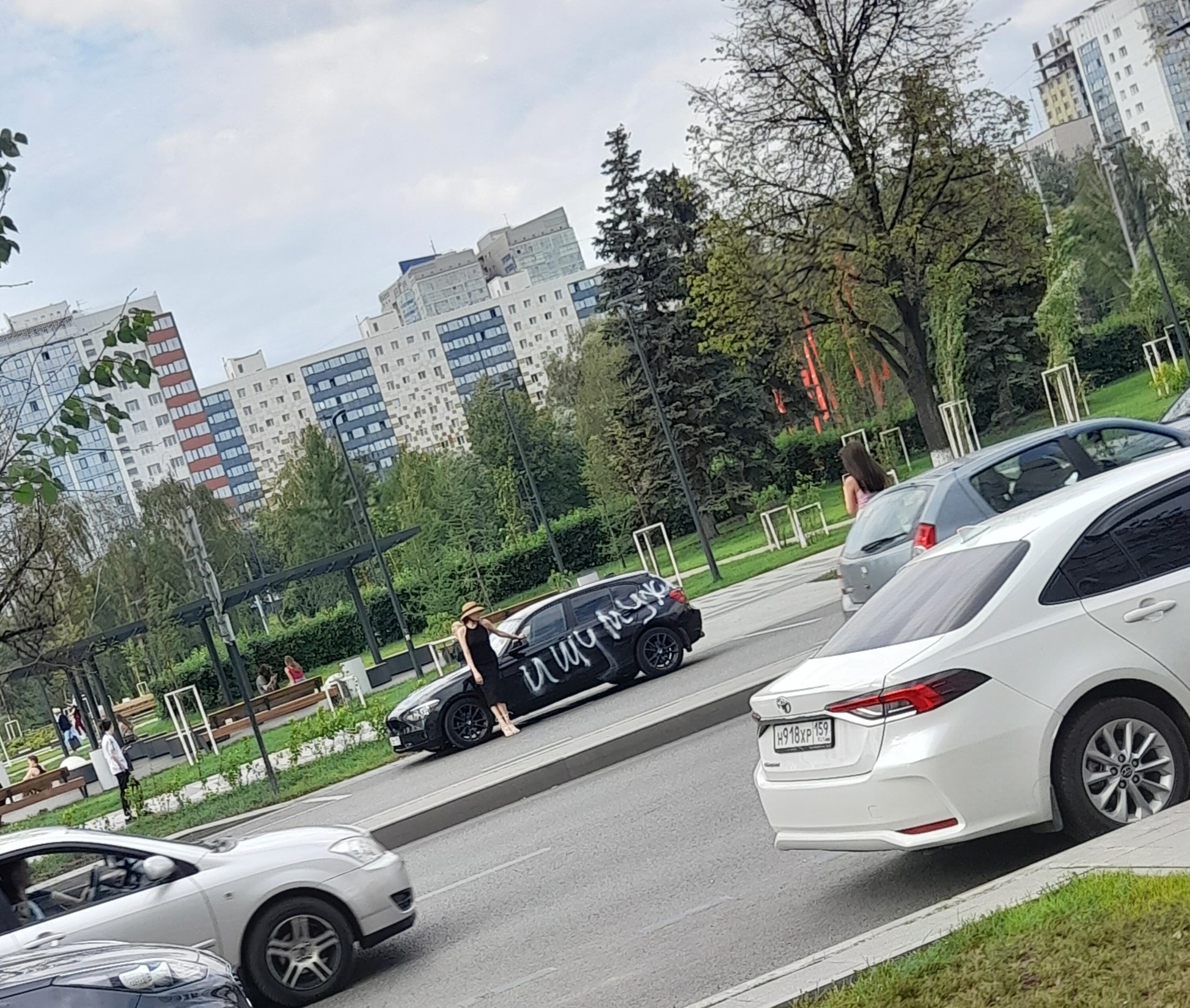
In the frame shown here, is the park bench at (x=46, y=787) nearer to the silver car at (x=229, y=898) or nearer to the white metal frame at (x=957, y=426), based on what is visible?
the white metal frame at (x=957, y=426)

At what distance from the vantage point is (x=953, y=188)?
112ft

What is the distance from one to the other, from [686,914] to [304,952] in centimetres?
212

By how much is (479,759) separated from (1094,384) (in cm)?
5695

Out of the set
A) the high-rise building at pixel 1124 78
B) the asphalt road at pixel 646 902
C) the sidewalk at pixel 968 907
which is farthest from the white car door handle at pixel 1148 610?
the high-rise building at pixel 1124 78

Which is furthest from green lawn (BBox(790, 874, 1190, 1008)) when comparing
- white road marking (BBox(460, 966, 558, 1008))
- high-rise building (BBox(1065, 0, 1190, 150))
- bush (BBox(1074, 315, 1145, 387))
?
high-rise building (BBox(1065, 0, 1190, 150))

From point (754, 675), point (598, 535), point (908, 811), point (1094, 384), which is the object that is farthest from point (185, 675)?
point (908, 811)

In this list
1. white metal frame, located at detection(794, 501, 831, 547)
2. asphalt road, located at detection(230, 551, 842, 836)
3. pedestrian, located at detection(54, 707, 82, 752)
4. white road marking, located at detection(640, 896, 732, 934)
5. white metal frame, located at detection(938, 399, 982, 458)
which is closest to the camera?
white road marking, located at detection(640, 896, 732, 934)

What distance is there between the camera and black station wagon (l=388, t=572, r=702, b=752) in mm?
19000

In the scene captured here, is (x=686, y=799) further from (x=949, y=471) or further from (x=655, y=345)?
(x=655, y=345)

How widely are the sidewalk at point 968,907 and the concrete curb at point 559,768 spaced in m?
7.65

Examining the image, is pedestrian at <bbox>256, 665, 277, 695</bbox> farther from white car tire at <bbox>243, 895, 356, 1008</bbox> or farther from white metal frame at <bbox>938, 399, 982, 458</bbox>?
white car tire at <bbox>243, 895, 356, 1008</bbox>

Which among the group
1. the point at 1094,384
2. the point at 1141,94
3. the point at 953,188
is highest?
the point at 1141,94

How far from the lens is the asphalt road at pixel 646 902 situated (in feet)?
22.3

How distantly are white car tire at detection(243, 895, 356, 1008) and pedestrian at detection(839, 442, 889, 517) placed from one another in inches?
318
